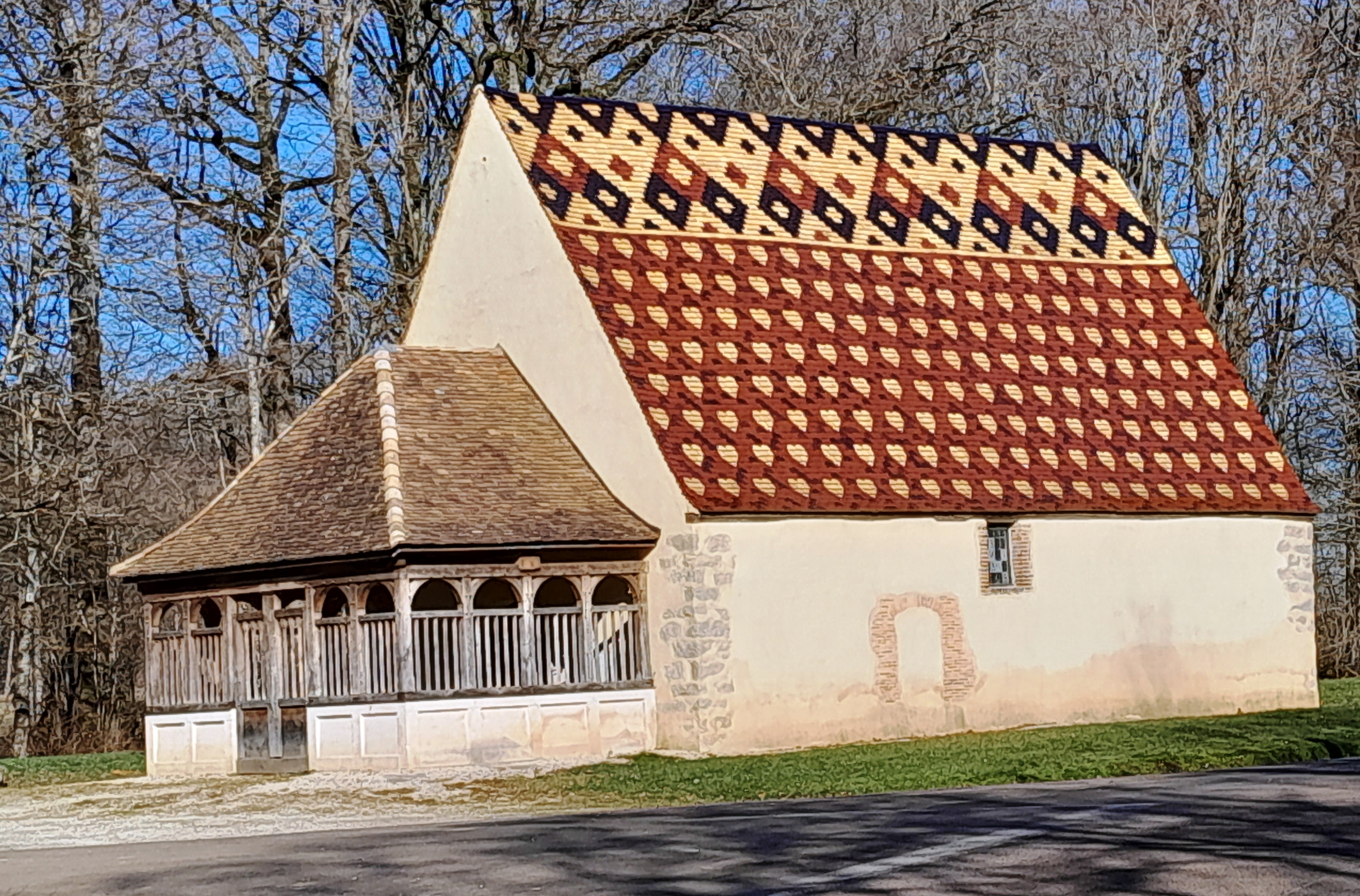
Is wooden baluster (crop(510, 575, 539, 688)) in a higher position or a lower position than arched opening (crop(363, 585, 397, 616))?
lower

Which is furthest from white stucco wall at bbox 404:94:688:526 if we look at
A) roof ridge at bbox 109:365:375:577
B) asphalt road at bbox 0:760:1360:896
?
asphalt road at bbox 0:760:1360:896

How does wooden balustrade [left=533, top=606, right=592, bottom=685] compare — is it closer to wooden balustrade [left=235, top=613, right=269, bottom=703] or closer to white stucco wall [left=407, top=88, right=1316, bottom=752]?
white stucco wall [left=407, top=88, right=1316, bottom=752]

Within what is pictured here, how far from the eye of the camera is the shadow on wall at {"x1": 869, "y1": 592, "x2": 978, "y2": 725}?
26.1 m

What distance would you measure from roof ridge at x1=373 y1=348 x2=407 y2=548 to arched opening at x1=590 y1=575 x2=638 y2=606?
3.00 meters

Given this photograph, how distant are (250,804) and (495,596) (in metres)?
5.97

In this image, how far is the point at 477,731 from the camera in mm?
24078

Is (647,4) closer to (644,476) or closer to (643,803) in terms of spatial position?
(644,476)

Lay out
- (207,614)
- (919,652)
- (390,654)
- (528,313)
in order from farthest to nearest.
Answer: (528,313) < (207,614) < (919,652) < (390,654)

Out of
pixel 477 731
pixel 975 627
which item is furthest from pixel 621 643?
pixel 975 627

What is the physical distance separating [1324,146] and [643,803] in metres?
26.1

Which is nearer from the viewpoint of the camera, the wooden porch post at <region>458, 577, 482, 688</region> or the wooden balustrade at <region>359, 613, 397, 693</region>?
the wooden balustrade at <region>359, 613, 397, 693</region>

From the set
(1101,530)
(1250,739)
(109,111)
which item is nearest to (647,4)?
(109,111)

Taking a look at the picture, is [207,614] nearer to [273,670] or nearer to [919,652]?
[273,670]

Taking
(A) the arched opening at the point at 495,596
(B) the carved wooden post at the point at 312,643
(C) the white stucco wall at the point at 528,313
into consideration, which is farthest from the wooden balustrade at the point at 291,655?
(C) the white stucco wall at the point at 528,313
